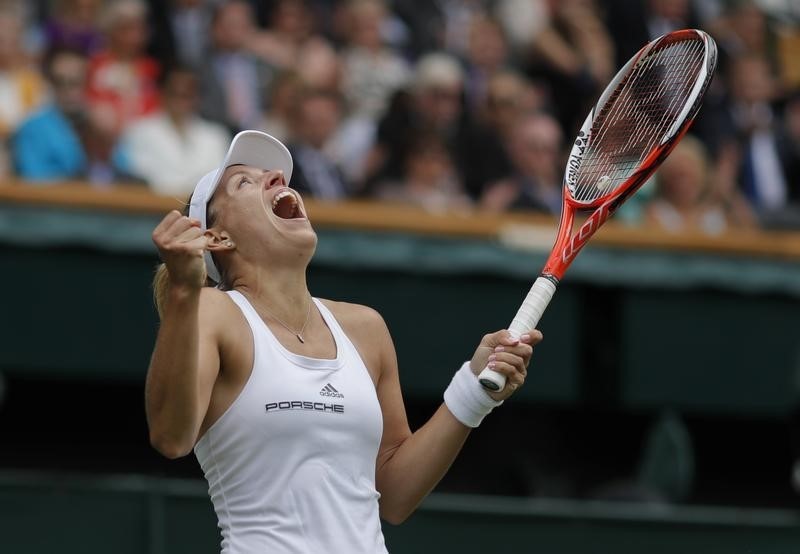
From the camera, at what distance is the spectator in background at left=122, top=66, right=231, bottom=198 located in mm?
7918

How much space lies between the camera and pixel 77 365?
707cm

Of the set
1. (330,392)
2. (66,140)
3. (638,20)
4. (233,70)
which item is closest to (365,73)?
(233,70)

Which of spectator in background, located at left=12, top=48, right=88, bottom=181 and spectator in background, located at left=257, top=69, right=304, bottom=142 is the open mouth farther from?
spectator in background, located at left=257, top=69, right=304, bottom=142

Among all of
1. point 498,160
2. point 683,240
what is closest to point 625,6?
point 498,160

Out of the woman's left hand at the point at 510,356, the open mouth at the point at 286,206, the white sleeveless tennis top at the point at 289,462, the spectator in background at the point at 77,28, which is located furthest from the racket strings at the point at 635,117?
the spectator in background at the point at 77,28

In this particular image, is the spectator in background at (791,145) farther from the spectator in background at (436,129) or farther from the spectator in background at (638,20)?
the spectator in background at (436,129)

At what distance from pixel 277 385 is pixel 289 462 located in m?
0.18

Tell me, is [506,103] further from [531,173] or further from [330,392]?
[330,392]

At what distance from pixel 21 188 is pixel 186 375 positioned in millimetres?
3940

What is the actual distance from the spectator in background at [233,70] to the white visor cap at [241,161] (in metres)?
4.87

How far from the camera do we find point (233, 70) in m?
9.07

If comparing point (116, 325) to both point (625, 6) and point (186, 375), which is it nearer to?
point (186, 375)

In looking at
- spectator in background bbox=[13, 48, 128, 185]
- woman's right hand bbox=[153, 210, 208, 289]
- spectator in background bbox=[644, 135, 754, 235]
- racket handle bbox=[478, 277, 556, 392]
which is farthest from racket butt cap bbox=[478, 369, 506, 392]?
spectator in background bbox=[644, 135, 754, 235]

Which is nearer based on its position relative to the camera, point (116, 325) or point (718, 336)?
point (116, 325)
